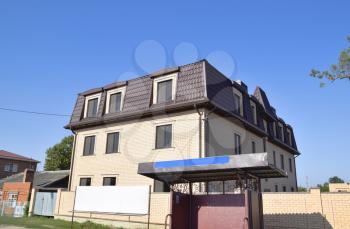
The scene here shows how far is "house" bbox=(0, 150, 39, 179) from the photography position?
172 feet

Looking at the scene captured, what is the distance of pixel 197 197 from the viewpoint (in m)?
10.8

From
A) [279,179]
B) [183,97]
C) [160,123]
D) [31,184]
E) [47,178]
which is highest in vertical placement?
[183,97]

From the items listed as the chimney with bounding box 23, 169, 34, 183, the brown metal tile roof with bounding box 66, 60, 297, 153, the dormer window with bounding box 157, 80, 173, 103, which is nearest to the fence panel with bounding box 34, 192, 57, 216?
the brown metal tile roof with bounding box 66, 60, 297, 153

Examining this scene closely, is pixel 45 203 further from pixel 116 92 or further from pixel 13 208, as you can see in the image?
pixel 116 92

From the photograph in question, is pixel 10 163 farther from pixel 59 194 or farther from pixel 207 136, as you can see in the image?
pixel 207 136

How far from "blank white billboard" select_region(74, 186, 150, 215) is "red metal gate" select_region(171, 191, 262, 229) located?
2028mm

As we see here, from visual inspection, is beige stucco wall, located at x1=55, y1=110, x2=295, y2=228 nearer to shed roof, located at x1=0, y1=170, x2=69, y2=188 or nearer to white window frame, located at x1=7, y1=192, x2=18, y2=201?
shed roof, located at x1=0, y1=170, x2=69, y2=188

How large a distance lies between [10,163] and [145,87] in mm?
42954

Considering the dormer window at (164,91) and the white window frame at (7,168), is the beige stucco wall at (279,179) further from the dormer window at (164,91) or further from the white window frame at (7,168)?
the white window frame at (7,168)

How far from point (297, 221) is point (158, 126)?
31.4 ft

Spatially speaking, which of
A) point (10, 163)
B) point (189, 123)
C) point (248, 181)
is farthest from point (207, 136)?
point (10, 163)

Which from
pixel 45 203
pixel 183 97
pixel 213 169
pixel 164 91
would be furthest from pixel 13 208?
pixel 213 169

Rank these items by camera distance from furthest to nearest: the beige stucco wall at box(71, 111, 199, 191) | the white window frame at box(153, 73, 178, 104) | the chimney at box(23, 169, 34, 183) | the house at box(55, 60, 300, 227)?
the chimney at box(23, 169, 34, 183)
the white window frame at box(153, 73, 178, 104)
the beige stucco wall at box(71, 111, 199, 191)
the house at box(55, 60, 300, 227)

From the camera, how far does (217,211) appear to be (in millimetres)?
10180
